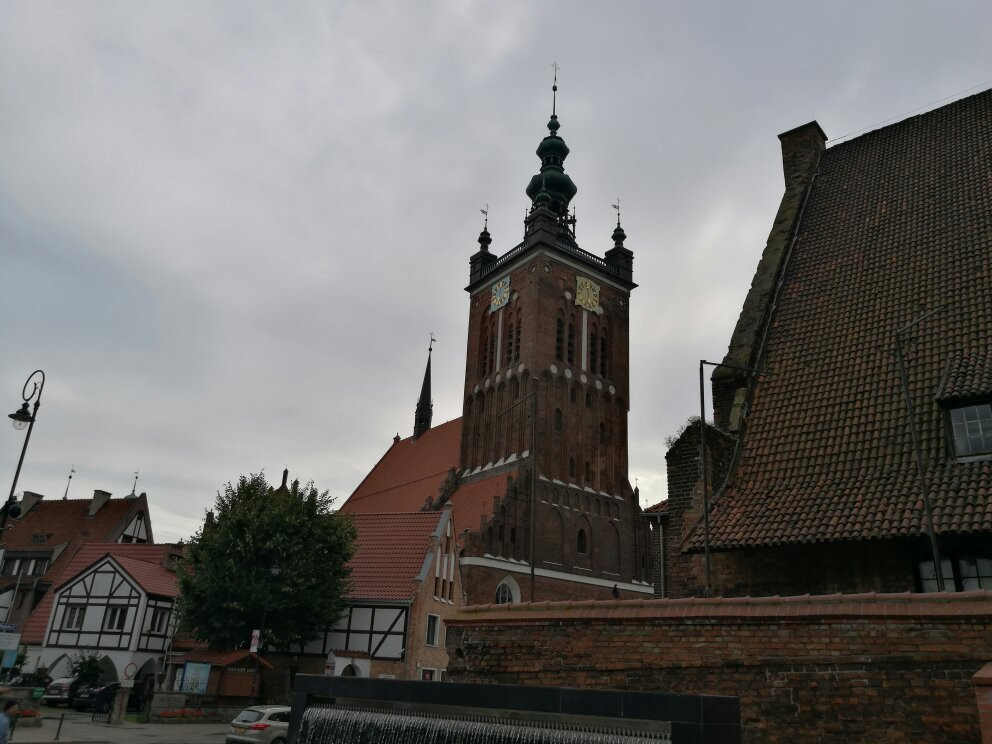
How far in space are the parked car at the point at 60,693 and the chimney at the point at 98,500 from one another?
21763 mm

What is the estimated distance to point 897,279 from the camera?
13836 mm

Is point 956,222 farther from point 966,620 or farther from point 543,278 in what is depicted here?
point 543,278

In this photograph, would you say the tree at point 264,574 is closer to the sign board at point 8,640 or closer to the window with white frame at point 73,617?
the sign board at point 8,640

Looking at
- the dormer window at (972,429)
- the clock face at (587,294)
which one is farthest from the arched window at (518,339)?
the dormer window at (972,429)

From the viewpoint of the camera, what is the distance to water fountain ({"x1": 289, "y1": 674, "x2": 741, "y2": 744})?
6707 mm

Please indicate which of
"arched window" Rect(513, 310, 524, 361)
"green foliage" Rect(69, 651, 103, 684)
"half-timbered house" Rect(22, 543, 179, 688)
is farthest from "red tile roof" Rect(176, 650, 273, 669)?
A: "arched window" Rect(513, 310, 524, 361)

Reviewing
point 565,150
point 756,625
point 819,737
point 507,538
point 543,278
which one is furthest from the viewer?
point 565,150

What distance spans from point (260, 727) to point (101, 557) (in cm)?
2128

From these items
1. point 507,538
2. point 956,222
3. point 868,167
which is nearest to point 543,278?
point 507,538

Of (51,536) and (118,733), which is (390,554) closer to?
(118,733)

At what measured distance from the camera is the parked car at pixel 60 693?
96.5 ft

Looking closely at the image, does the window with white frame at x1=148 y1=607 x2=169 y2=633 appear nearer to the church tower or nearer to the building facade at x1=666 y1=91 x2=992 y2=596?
the church tower

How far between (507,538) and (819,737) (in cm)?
3202

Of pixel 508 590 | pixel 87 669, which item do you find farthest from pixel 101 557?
pixel 508 590
